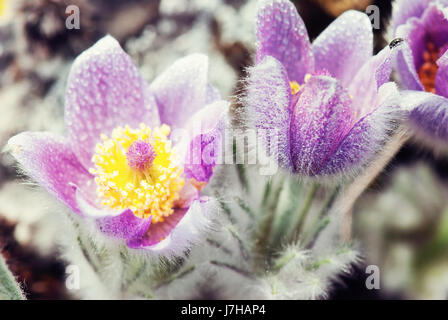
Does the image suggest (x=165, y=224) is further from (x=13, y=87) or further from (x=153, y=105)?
(x=13, y=87)

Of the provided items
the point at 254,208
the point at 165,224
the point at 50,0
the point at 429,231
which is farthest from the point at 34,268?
the point at 429,231

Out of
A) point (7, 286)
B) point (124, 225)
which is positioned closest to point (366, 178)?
point (124, 225)

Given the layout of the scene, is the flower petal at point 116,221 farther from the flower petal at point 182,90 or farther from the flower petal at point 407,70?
the flower petal at point 407,70

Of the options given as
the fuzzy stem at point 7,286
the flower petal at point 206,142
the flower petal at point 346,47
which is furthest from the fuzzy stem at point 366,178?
the fuzzy stem at point 7,286

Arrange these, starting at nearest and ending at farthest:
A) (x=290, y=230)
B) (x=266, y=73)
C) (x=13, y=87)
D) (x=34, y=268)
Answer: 1. (x=266, y=73)
2. (x=290, y=230)
3. (x=34, y=268)
4. (x=13, y=87)

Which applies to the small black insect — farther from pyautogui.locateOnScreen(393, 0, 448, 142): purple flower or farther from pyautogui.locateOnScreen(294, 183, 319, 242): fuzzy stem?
pyautogui.locateOnScreen(294, 183, 319, 242): fuzzy stem

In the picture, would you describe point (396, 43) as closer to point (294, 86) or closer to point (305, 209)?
point (294, 86)
